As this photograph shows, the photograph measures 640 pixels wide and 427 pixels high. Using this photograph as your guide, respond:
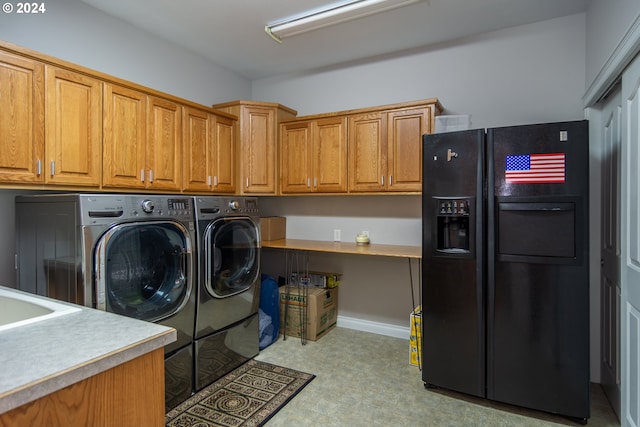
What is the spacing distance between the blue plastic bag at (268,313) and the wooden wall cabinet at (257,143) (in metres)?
0.93

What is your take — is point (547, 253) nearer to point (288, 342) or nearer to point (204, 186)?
point (288, 342)

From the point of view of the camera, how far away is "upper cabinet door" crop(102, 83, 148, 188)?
2.34 metres

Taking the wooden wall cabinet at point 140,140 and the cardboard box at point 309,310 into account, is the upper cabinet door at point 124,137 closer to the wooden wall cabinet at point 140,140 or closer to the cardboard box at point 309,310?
the wooden wall cabinet at point 140,140

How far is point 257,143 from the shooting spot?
3.44 metres

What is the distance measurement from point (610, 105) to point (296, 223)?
2806 mm

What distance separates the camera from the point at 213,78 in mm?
3646

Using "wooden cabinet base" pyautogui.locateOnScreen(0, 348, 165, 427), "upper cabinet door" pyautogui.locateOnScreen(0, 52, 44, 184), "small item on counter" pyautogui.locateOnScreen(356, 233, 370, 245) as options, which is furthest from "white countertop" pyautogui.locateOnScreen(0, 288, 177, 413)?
"small item on counter" pyautogui.locateOnScreen(356, 233, 370, 245)

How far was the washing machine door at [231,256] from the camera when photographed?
2.59m

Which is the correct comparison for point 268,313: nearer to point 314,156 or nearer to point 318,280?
point 318,280

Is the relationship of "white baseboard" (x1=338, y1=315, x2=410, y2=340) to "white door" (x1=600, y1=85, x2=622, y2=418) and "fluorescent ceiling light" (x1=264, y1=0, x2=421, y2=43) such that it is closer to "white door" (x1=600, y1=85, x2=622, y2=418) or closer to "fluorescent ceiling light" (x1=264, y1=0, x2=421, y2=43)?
"white door" (x1=600, y1=85, x2=622, y2=418)

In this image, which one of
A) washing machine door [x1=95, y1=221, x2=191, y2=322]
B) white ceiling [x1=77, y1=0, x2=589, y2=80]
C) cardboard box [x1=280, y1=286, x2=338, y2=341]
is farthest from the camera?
cardboard box [x1=280, y1=286, x2=338, y2=341]

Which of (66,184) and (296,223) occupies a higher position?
(66,184)

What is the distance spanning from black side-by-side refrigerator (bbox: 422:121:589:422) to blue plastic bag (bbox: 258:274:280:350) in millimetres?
1434

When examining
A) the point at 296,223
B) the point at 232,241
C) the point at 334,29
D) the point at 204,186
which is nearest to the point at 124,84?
the point at 204,186
